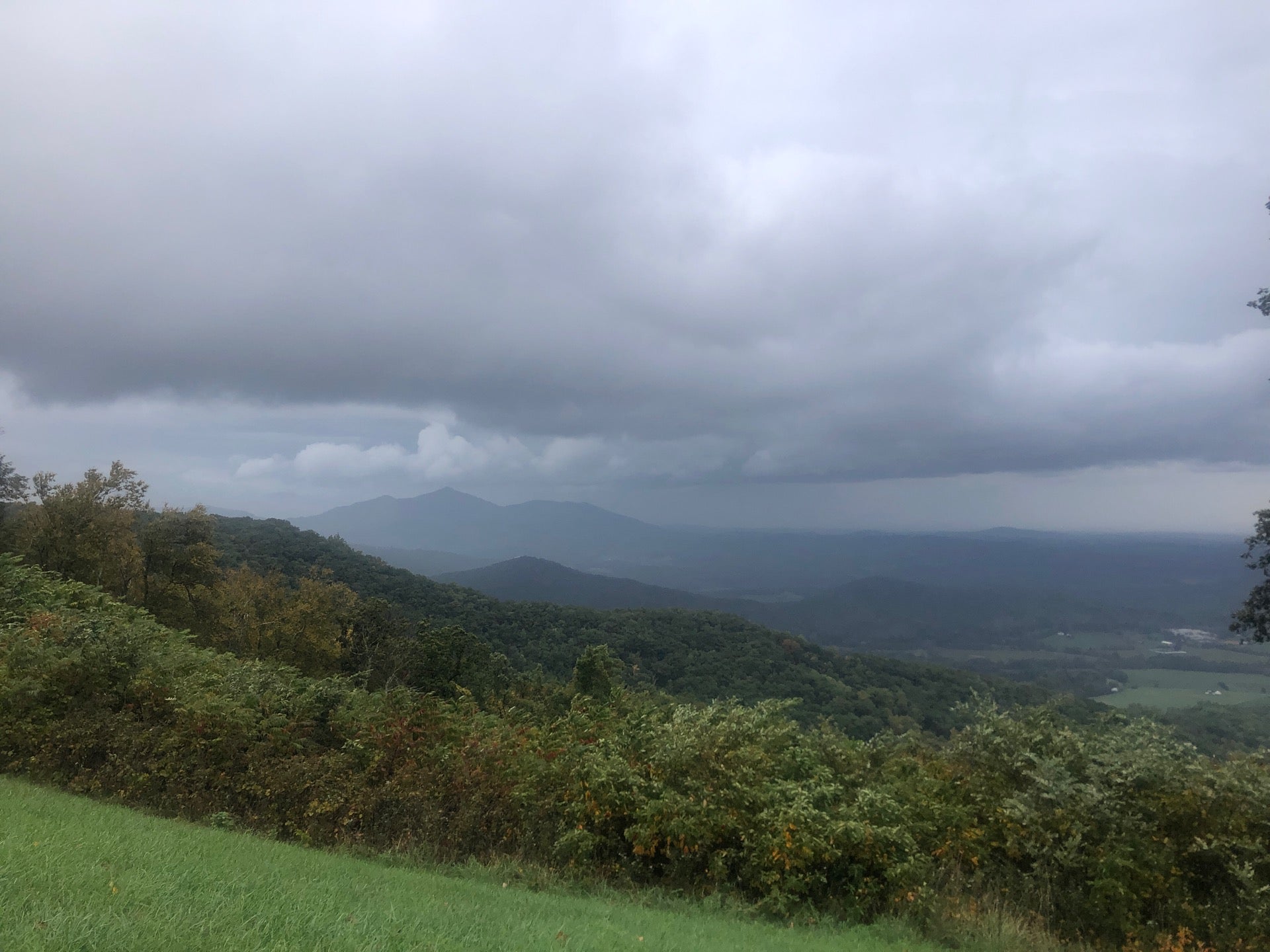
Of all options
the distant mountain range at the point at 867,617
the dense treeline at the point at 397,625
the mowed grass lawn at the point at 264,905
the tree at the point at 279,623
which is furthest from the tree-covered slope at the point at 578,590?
the mowed grass lawn at the point at 264,905

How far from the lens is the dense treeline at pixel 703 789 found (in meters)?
6.54

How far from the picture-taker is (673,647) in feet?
207

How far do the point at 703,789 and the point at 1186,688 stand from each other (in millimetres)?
116871

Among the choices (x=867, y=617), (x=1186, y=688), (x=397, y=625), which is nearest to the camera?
(x=397, y=625)

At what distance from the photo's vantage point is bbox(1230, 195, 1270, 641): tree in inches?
459

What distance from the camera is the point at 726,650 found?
62.0 m

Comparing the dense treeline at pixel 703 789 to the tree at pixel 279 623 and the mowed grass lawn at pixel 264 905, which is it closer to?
the mowed grass lawn at pixel 264 905

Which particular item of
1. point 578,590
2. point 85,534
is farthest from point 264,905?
point 578,590

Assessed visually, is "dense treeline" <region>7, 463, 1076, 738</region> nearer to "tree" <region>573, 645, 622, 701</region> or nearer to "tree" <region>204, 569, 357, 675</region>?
"tree" <region>204, 569, 357, 675</region>

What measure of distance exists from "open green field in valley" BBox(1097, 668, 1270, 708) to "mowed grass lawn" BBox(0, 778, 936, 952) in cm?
8157

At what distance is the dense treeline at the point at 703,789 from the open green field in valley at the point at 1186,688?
7742 cm

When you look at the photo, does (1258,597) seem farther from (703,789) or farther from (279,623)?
(279,623)

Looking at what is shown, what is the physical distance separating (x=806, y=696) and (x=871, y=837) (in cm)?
4459

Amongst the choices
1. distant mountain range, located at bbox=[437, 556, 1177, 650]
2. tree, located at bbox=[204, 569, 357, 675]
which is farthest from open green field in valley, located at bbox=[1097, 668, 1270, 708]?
tree, located at bbox=[204, 569, 357, 675]
